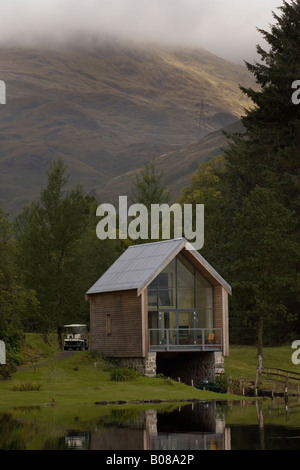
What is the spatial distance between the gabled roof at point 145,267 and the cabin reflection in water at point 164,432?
1705 cm

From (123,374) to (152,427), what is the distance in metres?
19.3

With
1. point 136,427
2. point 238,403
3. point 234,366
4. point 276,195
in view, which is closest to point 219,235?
point 276,195

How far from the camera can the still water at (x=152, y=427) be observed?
2877 cm

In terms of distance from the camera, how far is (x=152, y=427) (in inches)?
1303

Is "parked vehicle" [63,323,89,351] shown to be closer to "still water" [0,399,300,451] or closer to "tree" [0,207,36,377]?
"tree" [0,207,36,377]

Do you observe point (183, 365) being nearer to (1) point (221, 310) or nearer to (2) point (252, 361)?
(1) point (221, 310)

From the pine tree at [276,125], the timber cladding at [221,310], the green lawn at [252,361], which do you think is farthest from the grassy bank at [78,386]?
the pine tree at [276,125]

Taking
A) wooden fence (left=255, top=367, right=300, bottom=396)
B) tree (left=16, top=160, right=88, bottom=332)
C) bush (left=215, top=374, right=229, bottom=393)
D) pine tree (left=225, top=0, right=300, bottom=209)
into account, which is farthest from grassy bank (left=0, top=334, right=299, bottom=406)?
pine tree (left=225, top=0, right=300, bottom=209)

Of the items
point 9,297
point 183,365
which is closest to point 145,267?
point 183,365

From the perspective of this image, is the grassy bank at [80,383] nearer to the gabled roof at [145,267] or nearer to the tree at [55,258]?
the tree at [55,258]

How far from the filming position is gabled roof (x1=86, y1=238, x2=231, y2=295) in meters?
55.4

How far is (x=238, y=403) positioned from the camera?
151ft
